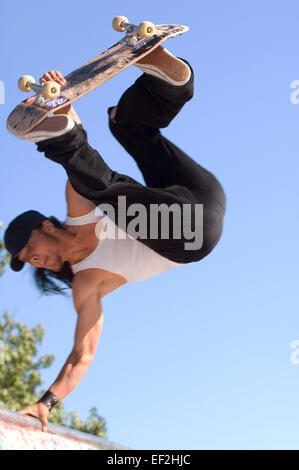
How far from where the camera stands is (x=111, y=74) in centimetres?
412

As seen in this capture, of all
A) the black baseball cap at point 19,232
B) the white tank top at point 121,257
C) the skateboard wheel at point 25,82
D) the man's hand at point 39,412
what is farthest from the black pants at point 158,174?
the man's hand at point 39,412

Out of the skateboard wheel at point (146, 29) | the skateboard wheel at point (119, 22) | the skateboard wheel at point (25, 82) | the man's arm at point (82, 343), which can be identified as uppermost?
the skateboard wheel at point (119, 22)

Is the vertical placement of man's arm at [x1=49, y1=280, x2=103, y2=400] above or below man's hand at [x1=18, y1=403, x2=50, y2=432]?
above

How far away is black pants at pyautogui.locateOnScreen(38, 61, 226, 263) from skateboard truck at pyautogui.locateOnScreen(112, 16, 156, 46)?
269mm

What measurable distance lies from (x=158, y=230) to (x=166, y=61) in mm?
1158

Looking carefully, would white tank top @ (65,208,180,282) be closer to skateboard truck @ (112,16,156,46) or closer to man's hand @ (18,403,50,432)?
man's hand @ (18,403,50,432)

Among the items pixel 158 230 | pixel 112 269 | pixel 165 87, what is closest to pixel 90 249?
pixel 112 269

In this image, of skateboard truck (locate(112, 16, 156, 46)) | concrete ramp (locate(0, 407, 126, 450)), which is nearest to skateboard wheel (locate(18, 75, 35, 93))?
skateboard truck (locate(112, 16, 156, 46))

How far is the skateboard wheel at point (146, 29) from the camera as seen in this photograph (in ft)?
13.6

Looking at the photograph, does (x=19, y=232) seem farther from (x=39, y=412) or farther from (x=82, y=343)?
(x=39, y=412)

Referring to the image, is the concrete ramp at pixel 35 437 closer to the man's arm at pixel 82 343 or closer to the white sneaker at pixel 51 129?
the man's arm at pixel 82 343

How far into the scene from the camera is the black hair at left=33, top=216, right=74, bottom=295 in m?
4.96

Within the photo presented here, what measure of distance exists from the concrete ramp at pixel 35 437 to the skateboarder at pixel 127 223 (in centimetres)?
13
